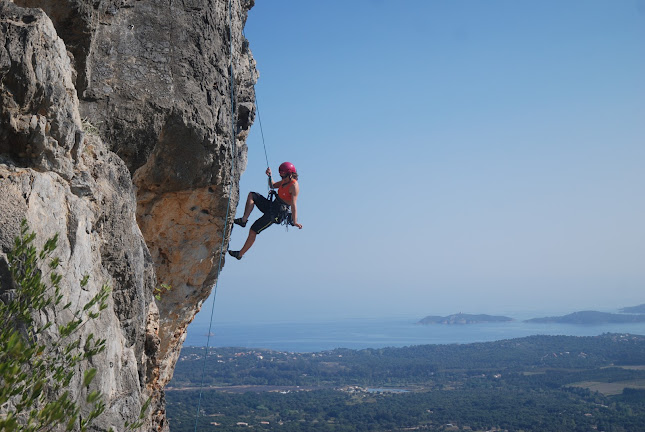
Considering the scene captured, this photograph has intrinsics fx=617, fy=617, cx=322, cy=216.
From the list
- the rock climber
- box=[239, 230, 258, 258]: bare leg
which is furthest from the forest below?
the rock climber

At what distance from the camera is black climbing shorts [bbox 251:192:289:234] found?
455 inches

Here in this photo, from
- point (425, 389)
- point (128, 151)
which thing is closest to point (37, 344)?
point (128, 151)

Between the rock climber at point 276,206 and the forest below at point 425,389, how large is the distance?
112 ft

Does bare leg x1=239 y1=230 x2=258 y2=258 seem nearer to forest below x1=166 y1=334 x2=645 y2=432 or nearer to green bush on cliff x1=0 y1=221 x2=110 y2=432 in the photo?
green bush on cliff x1=0 y1=221 x2=110 y2=432

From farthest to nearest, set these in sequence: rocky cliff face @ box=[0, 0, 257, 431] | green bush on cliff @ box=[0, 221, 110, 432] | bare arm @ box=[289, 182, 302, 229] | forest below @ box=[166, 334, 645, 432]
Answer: forest below @ box=[166, 334, 645, 432] < bare arm @ box=[289, 182, 302, 229] < rocky cliff face @ box=[0, 0, 257, 431] < green bush on cliff @ box=[0, 221, 110, 432]

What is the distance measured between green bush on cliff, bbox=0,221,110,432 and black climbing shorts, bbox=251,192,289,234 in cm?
676

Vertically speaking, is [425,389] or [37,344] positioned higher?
[37,344]

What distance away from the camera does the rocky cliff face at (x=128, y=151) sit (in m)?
5.21

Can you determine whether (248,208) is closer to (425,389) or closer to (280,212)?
(280,212)

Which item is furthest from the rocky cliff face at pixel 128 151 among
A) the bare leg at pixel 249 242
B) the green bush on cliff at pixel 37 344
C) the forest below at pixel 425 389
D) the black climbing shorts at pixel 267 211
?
the forest below at pixel 425 389

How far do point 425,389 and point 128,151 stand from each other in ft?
280

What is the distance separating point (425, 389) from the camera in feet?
287

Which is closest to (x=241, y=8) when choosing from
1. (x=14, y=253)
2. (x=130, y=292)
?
(x=130, y=292)

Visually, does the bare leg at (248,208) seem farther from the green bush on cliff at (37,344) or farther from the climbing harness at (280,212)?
the green bush on cliff at (37,344)
